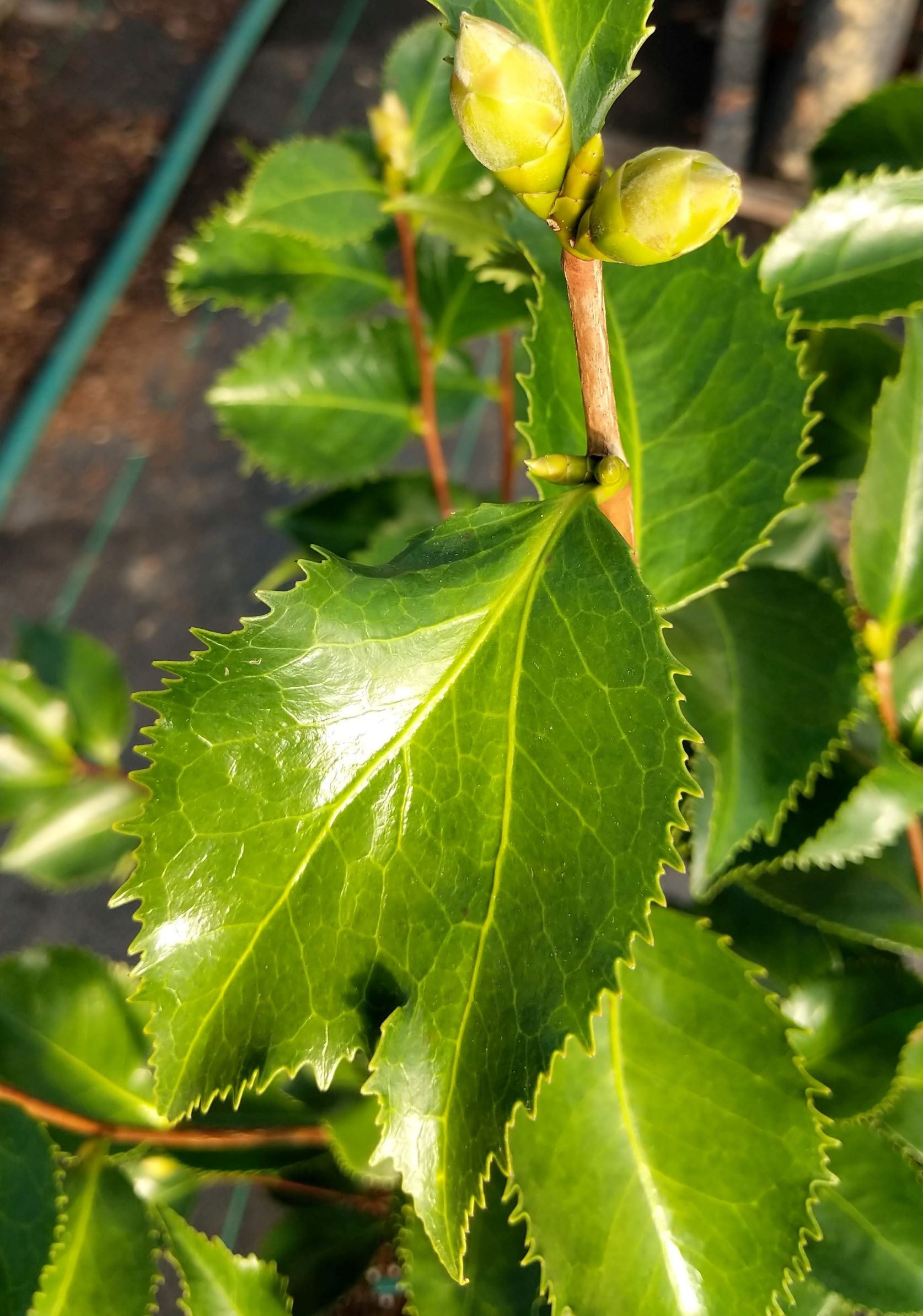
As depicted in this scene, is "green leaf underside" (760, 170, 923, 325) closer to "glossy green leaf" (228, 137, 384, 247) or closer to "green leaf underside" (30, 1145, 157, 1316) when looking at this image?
"glossy green leaf" (228, 137, 384, 247)

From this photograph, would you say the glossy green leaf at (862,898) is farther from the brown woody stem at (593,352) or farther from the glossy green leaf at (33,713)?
the glossy green leaf at (33,713)

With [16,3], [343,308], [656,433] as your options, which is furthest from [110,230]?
[656,433]

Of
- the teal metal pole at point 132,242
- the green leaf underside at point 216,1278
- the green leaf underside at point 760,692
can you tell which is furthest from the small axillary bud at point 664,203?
the teal metal pole at point 132,242

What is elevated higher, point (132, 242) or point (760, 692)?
point (760, 692)

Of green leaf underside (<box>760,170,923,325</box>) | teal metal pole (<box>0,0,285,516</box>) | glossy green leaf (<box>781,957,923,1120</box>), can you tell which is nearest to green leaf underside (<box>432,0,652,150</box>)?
green leaf underside (<box>760,170,923,325</box>)

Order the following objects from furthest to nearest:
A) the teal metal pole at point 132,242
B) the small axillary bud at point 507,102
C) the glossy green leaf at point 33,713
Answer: the teal metal pole at point 132,242, the glossy green leaf at point 33,713, the small axillary bud at point 507,102

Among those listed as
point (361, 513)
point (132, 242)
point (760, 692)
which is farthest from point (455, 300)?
point (132, 242)

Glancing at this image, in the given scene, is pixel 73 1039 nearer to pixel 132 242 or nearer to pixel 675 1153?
pixel 675 1153

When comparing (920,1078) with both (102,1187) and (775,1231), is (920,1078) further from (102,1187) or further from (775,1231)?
(102,1187)
